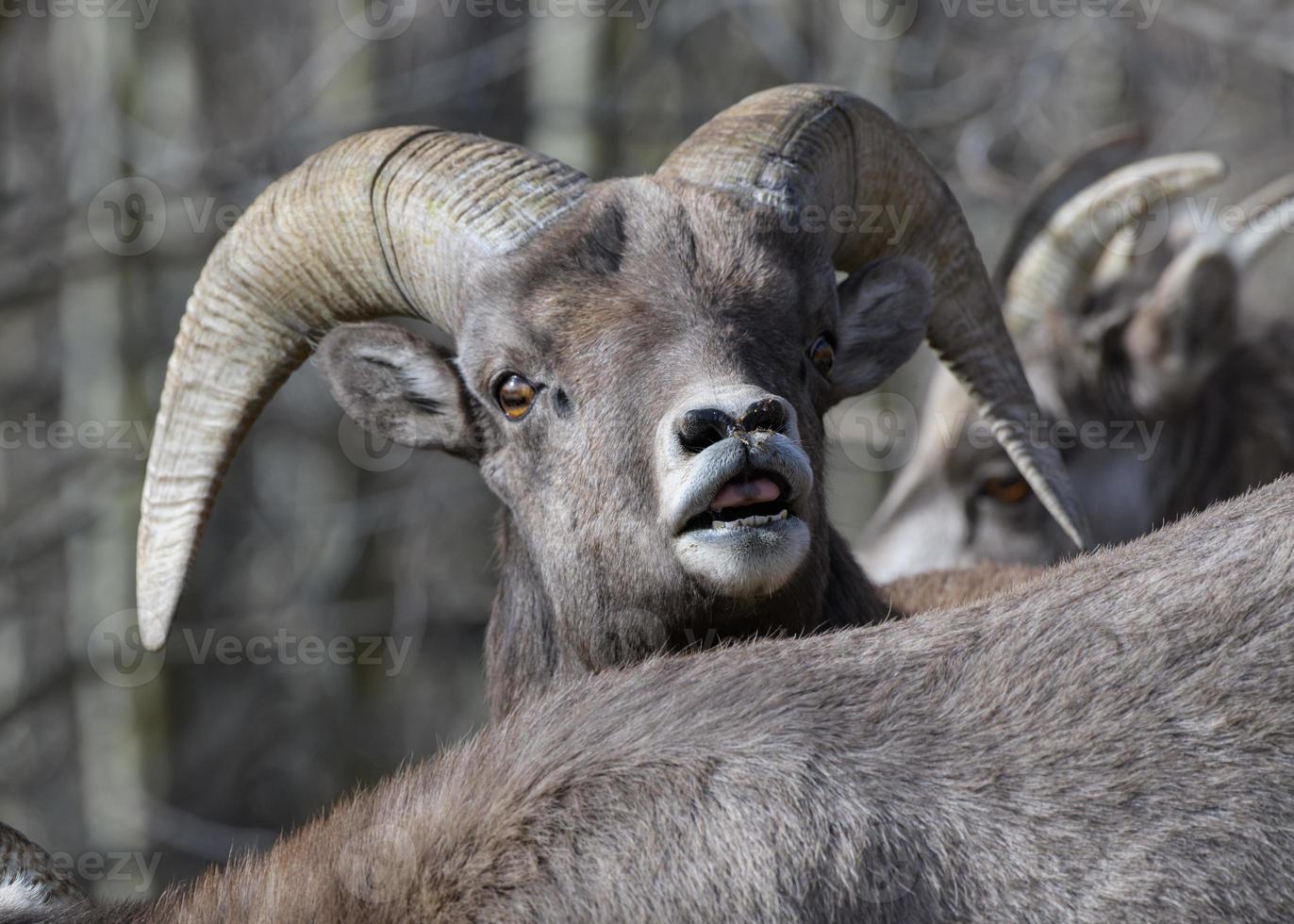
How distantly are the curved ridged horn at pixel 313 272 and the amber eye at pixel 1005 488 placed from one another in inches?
147

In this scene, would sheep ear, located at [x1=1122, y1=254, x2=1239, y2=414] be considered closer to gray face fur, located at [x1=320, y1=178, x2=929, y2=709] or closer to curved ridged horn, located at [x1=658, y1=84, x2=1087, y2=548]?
curved ridged horn, located at [x1=658, y1=84, x2=1087, y2=548]

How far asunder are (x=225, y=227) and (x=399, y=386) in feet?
25.4

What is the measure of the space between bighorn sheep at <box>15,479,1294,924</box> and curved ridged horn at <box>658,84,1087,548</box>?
227 centimetres

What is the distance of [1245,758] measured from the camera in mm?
2760

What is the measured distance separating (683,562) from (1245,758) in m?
1.75

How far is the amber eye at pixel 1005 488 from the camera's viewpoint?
8062mm

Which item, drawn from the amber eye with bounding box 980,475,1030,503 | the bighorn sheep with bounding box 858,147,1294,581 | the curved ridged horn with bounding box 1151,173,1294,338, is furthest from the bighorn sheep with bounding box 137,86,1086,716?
the curved ridged horn with bounding box 1151,173,1294,338

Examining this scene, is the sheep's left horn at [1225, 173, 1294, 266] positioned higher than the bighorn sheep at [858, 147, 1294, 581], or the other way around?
the sheep's left horn at [1225, 173, 1294, 266]

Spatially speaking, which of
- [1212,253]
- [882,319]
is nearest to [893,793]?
[882,319]

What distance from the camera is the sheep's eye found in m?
4.91

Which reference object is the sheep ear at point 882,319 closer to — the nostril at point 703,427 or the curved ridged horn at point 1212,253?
the nostril at point 703,427

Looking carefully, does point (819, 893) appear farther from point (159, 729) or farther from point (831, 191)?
point (159, 729)

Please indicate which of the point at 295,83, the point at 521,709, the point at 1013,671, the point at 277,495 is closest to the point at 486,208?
the point at 521,709

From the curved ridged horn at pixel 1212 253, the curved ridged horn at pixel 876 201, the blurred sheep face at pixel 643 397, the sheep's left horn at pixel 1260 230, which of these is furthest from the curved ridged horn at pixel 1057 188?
the blurred sheep face at pixel 643 397
